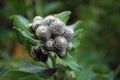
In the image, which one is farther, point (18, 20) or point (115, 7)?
point (115, 7)

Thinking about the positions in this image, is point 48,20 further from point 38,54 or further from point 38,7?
point 38,7

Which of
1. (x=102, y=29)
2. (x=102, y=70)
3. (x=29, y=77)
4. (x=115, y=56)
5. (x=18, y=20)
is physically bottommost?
(x=29, y=77)

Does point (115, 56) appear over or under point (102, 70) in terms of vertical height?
over

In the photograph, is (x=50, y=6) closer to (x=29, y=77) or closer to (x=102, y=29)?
(x=102, y=29)

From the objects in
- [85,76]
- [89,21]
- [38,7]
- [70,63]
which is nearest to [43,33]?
[70,63]

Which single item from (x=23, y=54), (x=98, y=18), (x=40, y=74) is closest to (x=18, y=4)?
(x=23, y=54)

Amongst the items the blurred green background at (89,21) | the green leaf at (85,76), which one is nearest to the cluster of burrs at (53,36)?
the green leaf at (85,76)

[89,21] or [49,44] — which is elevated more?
[89,21]
